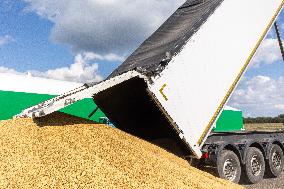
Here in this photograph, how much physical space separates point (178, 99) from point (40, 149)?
8.14ft

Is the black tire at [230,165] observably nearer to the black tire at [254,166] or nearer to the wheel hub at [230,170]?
the wheel hub at [230,170]

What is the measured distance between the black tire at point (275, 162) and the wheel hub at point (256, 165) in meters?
0.51

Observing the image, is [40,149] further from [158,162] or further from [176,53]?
[176,53]

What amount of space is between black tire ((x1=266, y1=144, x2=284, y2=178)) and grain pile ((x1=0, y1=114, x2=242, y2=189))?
13.2 ft

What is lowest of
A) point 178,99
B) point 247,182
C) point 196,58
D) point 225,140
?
point 247,182

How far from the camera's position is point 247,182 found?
355 inches

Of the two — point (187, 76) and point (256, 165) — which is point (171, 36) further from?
point (256, 165)

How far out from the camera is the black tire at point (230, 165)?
8.25 m

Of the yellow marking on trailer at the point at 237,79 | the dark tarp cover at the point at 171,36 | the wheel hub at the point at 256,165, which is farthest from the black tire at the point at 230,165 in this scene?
the dark tarp cover at the point at 171,36

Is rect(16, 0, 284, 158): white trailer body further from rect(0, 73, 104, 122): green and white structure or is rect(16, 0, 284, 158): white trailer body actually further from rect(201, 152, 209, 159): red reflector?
rect(0, 73, 104, 122): green and white structure

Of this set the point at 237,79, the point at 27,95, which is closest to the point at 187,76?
the point at 237,79

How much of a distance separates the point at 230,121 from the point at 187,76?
22899mm

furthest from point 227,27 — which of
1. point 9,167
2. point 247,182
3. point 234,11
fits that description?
point 9,167

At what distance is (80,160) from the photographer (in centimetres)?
516
